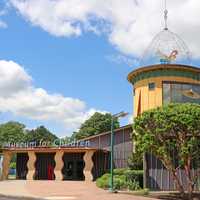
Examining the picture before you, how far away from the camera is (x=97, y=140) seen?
48219mm

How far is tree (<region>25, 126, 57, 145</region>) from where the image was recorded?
106 meters

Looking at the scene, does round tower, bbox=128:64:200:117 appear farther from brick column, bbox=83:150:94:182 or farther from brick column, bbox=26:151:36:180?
brick column, bbox=26:151:36:180

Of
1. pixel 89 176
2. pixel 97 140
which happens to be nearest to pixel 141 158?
pixel 89 176

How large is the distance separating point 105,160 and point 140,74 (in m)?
9.68

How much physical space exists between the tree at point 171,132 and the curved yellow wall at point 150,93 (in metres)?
13.4

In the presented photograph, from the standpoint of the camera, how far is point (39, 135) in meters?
109

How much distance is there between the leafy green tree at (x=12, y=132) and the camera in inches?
4205

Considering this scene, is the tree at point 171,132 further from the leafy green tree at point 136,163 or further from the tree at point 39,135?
the tree at point 39,135

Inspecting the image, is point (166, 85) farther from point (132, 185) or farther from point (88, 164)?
point (132, 185)

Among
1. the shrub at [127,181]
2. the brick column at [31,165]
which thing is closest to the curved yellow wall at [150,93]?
the shrub at [127,181]

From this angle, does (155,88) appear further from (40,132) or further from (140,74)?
(40,132)

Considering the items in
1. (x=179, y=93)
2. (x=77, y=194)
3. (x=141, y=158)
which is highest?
(x=179, y=93)

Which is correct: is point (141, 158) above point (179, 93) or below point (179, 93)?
below

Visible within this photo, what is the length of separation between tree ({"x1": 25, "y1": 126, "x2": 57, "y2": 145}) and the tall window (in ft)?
215
